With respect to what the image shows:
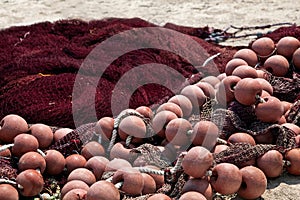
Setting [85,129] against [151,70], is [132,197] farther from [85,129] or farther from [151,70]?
[151,70]

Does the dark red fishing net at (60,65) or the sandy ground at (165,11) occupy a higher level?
the dark red fishing net at (60,65)

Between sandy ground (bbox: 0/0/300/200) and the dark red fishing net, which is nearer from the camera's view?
the dark red fishing net

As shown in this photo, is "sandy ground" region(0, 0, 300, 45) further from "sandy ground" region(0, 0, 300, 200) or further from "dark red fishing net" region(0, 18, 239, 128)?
"dark red fishing net" region(0, 18, 239, 128)

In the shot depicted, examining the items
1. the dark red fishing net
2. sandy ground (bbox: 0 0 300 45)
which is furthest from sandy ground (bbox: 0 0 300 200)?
the dark red fishing net

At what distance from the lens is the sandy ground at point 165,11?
400cm

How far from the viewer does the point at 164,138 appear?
86.7 inches

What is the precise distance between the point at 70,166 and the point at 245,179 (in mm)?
640

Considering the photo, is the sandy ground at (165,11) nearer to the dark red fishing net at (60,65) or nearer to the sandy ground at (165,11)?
the sandy ground at (165,11)

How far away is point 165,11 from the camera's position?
14.3ft

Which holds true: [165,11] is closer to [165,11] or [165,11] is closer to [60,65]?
[165,11]

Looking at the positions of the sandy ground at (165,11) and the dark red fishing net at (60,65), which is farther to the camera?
the sandy ground at (165,11)

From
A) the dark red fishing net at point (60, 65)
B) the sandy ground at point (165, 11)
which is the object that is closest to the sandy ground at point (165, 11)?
the sandy ground at point (165, 11)

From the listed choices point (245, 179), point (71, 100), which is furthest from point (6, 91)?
point (245, 179)

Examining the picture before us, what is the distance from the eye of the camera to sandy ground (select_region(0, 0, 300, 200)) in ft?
13.1
